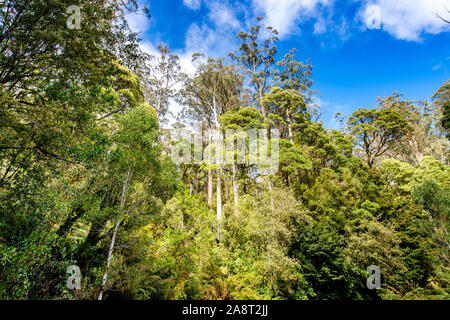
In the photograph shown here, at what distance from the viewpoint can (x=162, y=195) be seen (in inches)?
373

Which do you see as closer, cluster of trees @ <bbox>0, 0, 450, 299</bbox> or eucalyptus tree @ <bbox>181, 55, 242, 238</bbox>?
cluster of trees @ <bbox>0, 0, 450, 299</bbox>

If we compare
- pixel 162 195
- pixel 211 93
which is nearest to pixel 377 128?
pixel 211 93

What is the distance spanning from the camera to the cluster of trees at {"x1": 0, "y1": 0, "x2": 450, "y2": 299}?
4328mm

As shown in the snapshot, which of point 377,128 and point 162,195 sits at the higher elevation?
point 377,128

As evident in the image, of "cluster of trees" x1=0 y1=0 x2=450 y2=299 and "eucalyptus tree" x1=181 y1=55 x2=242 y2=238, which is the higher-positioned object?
"eucalyptus tree" x1=181 y1=55 x2=242 y2=238

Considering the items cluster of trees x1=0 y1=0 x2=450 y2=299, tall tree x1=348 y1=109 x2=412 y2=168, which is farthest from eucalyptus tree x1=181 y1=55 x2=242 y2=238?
tall tree x1=348 y1=109 x2=412 y2=168

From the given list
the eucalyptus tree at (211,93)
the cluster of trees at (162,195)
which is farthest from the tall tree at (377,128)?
the eucalyptus tree at (211,93)

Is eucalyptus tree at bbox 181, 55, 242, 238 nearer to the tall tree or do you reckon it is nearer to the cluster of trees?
the cluster of trees

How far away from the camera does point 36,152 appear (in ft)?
14.2

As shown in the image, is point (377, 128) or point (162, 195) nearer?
point (162, 195)

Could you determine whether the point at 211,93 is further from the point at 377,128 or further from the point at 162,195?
the point at 377,128
